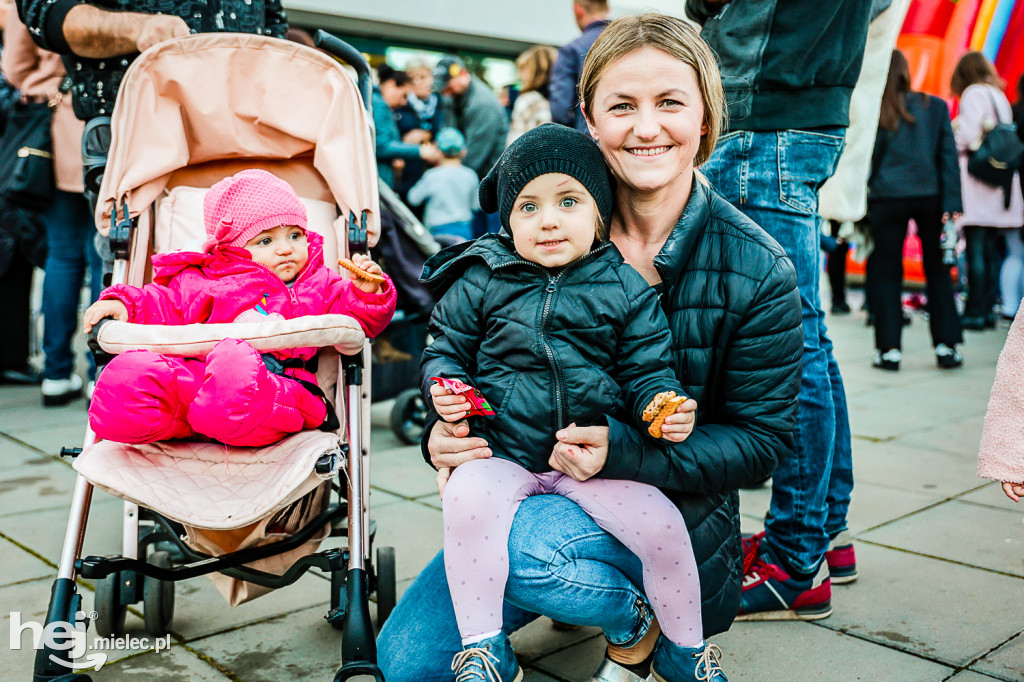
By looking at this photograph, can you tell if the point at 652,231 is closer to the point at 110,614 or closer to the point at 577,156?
the point at 577,156

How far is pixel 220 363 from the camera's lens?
212 centimetres

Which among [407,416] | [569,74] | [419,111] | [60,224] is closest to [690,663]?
[407,416]

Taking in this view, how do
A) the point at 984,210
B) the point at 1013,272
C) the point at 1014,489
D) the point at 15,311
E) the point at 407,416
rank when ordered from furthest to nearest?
the point at 1013,272 < the point at 984,210 < the point at 15,311 < the point at 407,416 < the point at 1014,489

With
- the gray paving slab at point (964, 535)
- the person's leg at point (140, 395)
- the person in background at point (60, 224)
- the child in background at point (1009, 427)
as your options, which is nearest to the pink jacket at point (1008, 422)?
the child in background at point (1009, 427)

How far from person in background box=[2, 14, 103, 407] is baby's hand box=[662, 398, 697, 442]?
3921mm

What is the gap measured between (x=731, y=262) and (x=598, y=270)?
313 millimetres

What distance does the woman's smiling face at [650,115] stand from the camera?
2.02 metres

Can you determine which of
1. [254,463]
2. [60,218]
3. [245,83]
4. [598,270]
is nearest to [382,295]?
[254,463]

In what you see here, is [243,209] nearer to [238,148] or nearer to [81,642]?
[238,148]

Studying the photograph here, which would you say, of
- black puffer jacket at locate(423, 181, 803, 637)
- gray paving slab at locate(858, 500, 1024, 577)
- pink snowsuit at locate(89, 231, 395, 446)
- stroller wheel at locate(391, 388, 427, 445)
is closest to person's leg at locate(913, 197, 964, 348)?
gray paving slab at locate(858, 500, 1024, 577)

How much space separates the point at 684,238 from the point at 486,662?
0.99 m

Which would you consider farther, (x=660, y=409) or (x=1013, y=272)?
(x=1013, y=272)

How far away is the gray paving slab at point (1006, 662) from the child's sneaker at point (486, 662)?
1.27m

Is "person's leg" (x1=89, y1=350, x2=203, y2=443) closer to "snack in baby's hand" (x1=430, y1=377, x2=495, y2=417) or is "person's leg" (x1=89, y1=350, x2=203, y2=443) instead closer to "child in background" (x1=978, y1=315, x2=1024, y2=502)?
"snack in baby's hand" (x1=430, y1=377, x2=495, y2=417)
